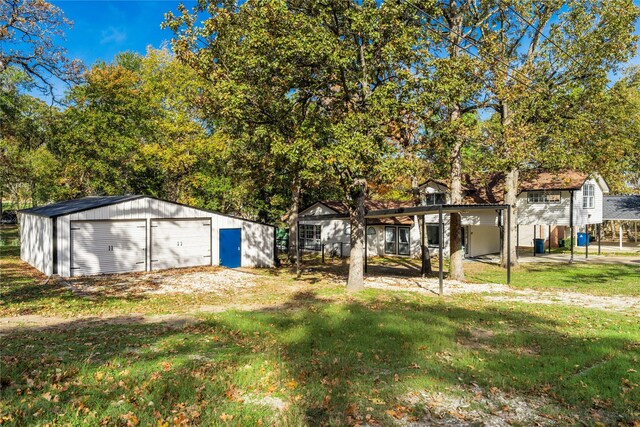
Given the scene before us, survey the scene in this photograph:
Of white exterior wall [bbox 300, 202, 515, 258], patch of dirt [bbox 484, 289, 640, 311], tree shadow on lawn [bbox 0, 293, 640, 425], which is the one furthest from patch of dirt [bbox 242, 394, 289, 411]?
white exterior wall [bbox 300, 202, 515, 258]

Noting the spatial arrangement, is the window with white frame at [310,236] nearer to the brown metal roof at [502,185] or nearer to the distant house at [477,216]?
the distant house at [477,216]

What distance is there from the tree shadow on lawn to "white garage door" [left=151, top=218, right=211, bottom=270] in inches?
438

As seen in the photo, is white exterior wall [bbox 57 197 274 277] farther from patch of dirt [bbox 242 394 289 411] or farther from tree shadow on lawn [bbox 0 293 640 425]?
patch of dirt [bbox 242 394 289 411]

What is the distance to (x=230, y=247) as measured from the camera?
2300 cm

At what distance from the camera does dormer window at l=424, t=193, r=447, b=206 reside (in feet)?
102

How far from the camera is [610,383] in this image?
19.8ft

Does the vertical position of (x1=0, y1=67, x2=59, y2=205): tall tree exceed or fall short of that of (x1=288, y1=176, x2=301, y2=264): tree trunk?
it exceeds it

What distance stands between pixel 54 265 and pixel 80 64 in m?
8.95

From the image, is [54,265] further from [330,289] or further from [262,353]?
[262,353]

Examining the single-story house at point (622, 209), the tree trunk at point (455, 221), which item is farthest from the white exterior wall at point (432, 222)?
the single-story house at point (622, 209)

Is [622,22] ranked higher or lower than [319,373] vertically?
higher

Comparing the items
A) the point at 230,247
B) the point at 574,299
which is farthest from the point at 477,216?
the point at 230,247

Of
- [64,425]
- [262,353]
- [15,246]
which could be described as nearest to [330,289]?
[262,353]

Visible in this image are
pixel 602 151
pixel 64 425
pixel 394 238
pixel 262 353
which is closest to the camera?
pixel 64 425
